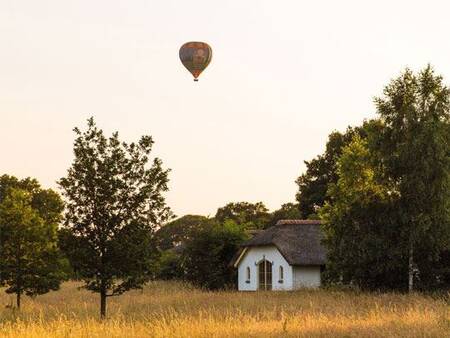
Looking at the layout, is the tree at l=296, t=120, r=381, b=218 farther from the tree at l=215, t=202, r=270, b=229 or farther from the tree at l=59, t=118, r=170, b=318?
the tree at l=59, t=118, r=170, b=318

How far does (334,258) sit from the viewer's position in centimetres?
3578

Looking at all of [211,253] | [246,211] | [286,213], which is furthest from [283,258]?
[246,211]

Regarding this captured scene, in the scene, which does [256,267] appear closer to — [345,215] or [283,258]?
[283,258]

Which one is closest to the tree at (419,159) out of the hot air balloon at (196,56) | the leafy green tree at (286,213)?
the hot air balloon at (196,56)

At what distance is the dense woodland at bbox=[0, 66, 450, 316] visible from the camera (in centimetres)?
2108

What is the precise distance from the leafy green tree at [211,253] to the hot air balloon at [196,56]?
1410 cm

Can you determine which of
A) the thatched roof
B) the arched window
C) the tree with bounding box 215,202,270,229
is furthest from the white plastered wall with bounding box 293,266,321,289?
the tree with bounding box 215,202,270,229

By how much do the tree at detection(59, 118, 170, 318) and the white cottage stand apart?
2571 cm

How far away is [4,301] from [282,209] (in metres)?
57.4

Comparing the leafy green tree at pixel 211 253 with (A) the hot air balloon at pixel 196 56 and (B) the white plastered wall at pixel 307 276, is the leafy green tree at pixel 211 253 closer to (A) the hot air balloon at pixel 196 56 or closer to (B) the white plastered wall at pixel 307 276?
(B) the white plastered wall at pixel 307 276

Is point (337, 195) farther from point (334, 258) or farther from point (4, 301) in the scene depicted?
point (4, 301)

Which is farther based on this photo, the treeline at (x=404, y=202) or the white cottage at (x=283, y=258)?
the white cottage at (x=283, y=258)

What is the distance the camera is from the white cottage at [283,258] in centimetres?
4644

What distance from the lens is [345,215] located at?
1363 inches
